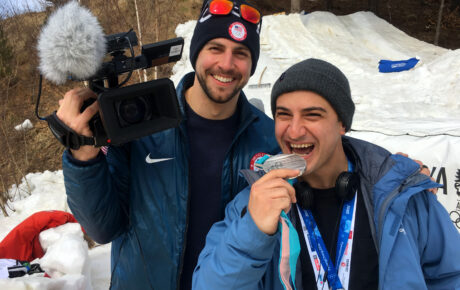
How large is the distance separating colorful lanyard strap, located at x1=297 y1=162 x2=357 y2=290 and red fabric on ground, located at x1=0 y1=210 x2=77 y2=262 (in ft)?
11.2

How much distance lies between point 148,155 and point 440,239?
1285mm

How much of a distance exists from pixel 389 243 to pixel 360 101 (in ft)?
22.4

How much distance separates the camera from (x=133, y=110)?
4.72ft

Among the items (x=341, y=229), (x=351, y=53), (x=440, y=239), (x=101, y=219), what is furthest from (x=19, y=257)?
(x=351, y=53)

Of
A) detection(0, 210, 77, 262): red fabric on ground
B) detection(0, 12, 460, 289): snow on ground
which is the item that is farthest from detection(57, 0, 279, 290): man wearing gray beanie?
detection(0, 210, 77, 262): red fabric on ground

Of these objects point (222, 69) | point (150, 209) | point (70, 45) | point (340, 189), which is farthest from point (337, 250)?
point (70, 45)

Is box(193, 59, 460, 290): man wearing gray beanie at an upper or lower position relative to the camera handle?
lower

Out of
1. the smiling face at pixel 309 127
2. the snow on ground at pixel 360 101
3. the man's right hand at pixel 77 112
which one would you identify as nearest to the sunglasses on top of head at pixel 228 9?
the smiling face at pixel 309 127

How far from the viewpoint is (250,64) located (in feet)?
6.31

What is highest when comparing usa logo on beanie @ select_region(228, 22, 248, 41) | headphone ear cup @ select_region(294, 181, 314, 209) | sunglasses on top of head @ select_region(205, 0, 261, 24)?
sunglasses on top of head @ select_region(205, 0, 261, 24)

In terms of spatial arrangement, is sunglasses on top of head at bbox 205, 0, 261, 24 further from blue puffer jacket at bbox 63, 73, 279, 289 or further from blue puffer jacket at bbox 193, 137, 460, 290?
blue puffer jacket at bbox 193, 137, 460, 290

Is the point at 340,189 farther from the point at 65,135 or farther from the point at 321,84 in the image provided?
the point at 65,135

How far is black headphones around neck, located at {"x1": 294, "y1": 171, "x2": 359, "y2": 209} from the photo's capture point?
1.49 metres

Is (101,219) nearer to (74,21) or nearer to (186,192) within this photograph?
(186,192)
